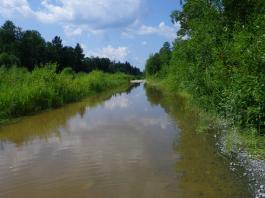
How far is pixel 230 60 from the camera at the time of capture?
37.0 ft

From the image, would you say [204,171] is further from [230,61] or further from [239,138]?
[230,61]

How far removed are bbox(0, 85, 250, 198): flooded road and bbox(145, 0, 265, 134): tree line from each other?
1332mm

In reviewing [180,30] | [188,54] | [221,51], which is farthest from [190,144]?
[180,30]

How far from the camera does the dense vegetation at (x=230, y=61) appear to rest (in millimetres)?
9367

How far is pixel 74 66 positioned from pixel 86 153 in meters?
78.5

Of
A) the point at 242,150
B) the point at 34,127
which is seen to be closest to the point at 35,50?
the point at 34,127

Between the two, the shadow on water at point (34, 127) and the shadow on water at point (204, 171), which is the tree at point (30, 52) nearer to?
the shadow on water at point (34, 127)

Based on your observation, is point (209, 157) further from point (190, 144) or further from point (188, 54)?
point (188, 54)

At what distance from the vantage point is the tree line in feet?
30.7

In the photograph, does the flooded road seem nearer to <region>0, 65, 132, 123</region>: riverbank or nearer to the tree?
<region>0, 65, 132, 123</region>: riverbank

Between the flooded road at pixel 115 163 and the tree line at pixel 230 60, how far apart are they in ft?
4.37

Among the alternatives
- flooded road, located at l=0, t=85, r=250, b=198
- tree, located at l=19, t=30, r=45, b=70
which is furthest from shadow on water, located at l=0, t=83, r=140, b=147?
tree, located at l=19, t=30, r=45, b=70

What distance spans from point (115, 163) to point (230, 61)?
16.1 feet

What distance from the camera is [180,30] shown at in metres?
24.0
